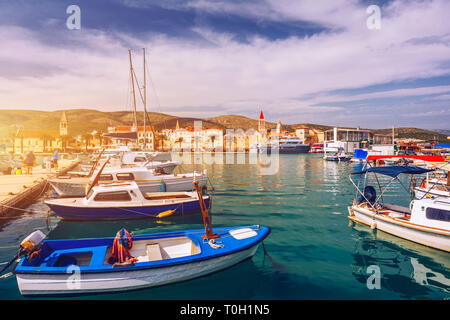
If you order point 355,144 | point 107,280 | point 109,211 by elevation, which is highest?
point 355,144

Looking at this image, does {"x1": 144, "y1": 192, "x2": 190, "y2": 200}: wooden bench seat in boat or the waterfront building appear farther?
the waterfront building

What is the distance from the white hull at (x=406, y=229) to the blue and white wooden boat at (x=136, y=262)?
7.20m

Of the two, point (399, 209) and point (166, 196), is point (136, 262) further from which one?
point (399, 209)

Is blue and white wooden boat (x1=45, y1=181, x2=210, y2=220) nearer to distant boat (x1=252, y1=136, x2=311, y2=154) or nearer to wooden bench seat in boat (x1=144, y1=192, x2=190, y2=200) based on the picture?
wooden bench seat in boat (x1=144, y1=192, x2=190, y2=200)

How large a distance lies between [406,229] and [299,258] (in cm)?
579

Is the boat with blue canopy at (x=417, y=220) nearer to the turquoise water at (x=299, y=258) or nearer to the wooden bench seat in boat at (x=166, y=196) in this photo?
the turquoise water at (x=299, y=258)

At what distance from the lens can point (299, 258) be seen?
36.2 feet

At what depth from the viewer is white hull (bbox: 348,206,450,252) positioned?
11.3m

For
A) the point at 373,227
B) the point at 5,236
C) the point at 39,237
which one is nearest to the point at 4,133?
the point at 5,236

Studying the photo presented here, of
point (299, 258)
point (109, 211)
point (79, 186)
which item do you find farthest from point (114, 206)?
point (299, 258)

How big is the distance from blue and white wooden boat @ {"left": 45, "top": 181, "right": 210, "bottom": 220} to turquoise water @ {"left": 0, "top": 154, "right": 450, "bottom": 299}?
0.54 metres

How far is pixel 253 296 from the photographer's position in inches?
333

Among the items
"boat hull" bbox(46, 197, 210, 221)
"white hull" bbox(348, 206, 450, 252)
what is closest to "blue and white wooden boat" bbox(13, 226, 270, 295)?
"boat hull" bbox(46, 197, 210, 221)
